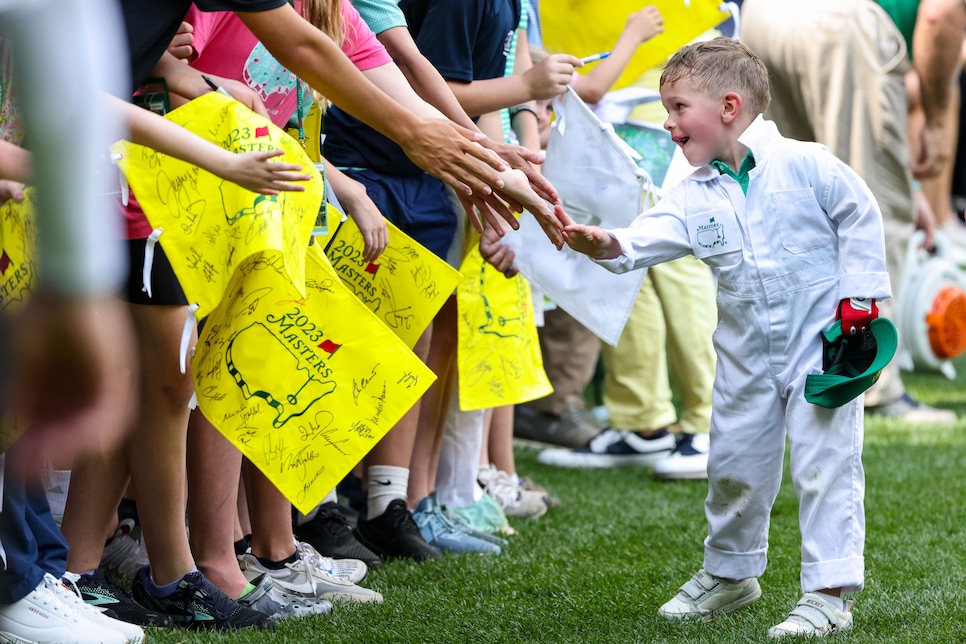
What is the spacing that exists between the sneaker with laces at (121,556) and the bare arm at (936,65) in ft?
12.8

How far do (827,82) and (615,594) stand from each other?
328cm

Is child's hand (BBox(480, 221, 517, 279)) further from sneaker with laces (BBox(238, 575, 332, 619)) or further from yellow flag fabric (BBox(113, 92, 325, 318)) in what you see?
sneaker with laces (BBox(238, 575, 332, 619))

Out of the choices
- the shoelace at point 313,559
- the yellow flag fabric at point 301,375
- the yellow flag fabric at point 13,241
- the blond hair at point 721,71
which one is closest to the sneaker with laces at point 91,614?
the yellow flag fabric at point 301,375

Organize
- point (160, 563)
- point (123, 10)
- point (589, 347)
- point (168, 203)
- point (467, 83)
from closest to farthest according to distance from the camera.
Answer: point (123, 10) → point (168, 203) → point (160, 563) → point (467, 83) → point (589, 347)

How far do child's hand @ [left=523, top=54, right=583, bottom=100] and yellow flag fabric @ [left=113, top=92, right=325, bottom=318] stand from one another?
3.21 ft

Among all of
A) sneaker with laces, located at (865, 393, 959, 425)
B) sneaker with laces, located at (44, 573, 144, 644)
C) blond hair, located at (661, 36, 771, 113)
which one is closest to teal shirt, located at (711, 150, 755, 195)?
blond hair, located at (661, 36, 771, 113)

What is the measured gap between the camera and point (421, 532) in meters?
3.14

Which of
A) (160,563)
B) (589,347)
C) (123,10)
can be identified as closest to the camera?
(123,10)

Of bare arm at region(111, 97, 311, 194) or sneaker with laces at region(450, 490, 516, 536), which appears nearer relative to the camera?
bare arm at region(111, 97, 311, 194)

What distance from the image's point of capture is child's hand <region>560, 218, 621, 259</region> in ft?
7.55

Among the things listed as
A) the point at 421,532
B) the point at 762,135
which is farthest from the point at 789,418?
the point at 421,532

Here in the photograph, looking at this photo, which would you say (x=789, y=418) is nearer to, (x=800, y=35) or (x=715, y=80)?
(x=715, y=80)

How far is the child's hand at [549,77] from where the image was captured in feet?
9.86

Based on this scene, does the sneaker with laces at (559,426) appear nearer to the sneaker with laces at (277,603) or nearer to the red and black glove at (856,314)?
the sneaker with laces at (277,603)
